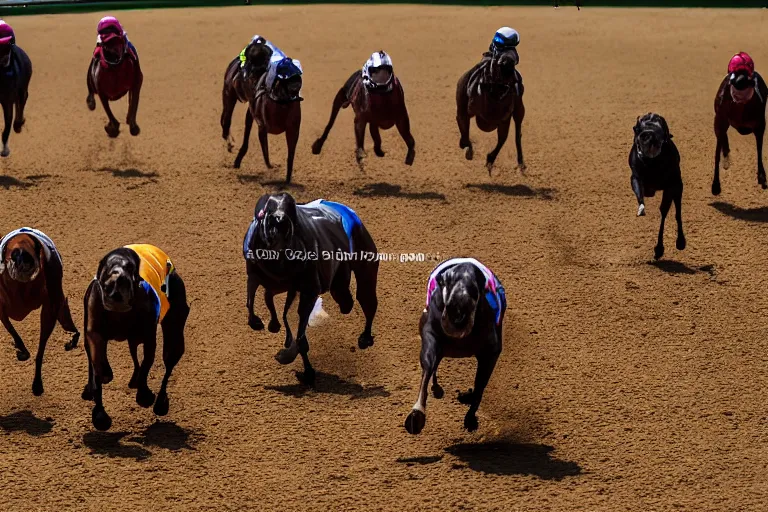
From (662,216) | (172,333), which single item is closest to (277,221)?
(172,333)

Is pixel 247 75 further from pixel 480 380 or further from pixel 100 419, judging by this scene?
pixel 480 380

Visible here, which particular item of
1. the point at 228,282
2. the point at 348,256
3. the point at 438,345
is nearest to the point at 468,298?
the point at 438,345

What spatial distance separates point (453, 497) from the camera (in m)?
10.9

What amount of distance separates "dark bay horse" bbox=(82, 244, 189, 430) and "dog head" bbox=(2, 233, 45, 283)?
956mm

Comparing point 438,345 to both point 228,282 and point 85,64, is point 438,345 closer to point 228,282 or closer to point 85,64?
point 228,282

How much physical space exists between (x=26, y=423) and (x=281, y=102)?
825cm

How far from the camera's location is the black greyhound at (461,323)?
1087cm

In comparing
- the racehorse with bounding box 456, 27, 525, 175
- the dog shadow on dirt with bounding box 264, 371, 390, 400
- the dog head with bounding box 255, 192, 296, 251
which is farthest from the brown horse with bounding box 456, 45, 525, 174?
the dog head with bounding box 255, 192, 296, 251

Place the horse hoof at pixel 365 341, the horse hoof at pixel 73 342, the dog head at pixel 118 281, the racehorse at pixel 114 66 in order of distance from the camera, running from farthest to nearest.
→ the racehorse at pixel 114 66 → the horse hoof at pixel 365 341 → the horse hoof at pixel 73 342 → the dog head at pixel 118 281

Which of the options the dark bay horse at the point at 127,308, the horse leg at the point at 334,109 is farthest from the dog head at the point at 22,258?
the horse leg at the point at 334,109

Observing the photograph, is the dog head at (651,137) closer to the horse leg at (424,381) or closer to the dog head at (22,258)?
the horse leg at (424,381)

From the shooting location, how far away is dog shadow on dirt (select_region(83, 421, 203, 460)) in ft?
38.5

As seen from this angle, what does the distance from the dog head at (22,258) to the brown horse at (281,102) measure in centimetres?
741

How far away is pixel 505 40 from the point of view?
763 inches
